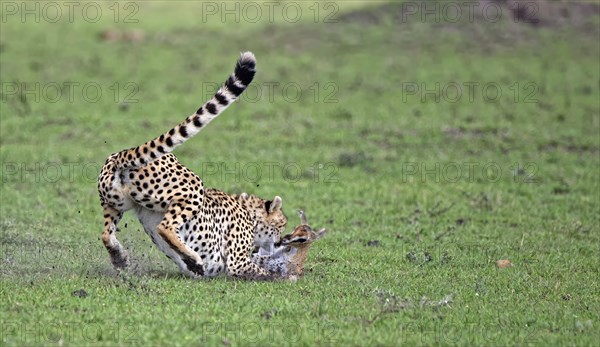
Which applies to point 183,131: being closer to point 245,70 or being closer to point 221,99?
point 221,99

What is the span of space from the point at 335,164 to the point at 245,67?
7.40 metres

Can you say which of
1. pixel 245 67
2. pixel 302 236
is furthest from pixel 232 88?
pixel 302 236

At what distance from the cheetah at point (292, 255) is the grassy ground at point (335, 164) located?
0.24 m

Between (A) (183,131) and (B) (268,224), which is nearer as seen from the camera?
(A) (183,131)

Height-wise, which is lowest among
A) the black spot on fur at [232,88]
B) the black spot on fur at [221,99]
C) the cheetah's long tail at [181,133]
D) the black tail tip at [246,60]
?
the cheetah's long tail at [181,133]

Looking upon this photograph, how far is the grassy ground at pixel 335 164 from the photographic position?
8.00 meters

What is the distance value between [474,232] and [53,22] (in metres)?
18.8

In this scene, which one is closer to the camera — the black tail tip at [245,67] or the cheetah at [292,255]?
the black tail tip at [245,67]

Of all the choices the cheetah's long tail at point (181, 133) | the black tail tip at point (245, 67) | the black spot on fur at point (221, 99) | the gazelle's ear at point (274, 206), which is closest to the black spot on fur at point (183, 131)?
the cheetah's long tail at point (181, 133)

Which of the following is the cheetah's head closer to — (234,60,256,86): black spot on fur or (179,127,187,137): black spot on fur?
(179,127,187,137): black spot on fur

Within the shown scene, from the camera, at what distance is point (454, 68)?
24.8 meters

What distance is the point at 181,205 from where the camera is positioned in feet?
30.7

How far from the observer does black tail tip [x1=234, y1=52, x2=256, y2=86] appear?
884 centimetres

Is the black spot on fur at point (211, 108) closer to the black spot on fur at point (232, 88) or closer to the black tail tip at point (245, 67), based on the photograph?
the black spot on fur at point (232, 88)
